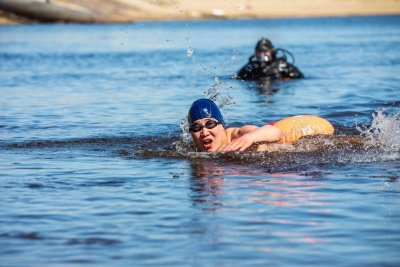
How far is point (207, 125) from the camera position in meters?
11.7

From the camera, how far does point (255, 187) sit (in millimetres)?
10211

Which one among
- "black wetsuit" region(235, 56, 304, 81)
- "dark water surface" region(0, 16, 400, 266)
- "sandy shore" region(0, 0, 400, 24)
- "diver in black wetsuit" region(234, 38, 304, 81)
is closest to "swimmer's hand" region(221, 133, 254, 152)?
"dark water surface" region(0, 16, 400, 266)

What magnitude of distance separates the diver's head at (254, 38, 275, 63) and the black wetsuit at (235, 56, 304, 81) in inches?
4.4

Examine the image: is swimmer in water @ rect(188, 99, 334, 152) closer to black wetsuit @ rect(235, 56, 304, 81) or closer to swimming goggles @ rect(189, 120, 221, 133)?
swimming goggles @ rect(189, 120, 221, 133)

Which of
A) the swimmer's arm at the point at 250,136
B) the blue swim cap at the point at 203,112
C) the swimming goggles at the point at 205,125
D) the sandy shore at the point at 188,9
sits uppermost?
the sandy shore at the point at 188,9

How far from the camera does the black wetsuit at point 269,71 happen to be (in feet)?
88.8

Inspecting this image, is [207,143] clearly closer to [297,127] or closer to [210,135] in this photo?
[210,135]

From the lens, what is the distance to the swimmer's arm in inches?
446

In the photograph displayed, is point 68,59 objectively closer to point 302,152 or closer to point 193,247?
point 302,152

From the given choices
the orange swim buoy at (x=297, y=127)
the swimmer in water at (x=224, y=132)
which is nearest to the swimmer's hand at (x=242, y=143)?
the swimmer in water at (x=224, y=132)

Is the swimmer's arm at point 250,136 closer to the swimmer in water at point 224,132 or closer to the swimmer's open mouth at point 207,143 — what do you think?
the swimmer in water at point 224,132

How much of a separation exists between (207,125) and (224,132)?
38 cm

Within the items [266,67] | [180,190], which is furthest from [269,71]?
[180,190]

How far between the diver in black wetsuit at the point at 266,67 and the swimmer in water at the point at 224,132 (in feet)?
46.3
